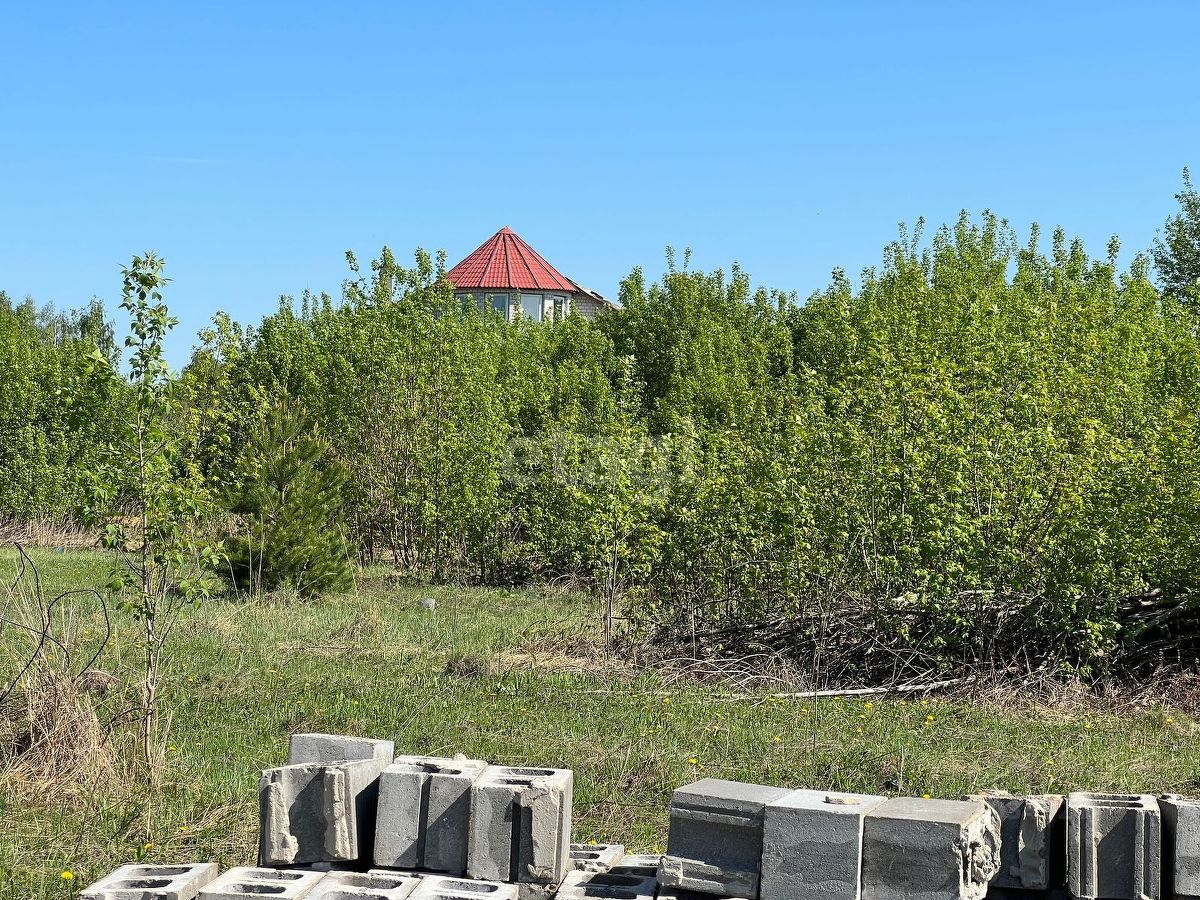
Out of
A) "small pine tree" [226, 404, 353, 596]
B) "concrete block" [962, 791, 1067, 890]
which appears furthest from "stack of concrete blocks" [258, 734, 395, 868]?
"small pine tree" [226, 404, 353, 596]

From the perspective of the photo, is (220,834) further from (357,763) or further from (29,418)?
(29,418)

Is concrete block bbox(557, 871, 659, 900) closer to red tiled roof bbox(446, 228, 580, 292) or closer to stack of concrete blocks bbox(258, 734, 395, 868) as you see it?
stack of concrete blocks bbox(258, 734, 395, 868)

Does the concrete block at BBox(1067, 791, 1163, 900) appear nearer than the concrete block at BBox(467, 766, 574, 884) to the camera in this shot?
Yes

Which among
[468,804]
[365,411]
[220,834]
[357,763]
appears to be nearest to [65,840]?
[220,834]

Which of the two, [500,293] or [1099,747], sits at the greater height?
[500,293]

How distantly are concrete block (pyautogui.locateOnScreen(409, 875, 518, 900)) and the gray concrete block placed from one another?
418 mm

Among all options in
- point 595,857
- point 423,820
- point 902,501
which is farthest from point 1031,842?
point 902,501

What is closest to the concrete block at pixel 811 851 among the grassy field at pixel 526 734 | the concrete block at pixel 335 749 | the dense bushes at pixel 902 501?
the concrete block at pixel 335 749

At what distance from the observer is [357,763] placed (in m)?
5.23

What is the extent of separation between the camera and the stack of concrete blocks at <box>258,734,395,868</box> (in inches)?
202

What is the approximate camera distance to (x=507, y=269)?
195 feet

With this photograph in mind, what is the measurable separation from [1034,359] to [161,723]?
9.44 m

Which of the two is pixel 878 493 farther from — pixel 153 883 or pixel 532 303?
pixel 532 303

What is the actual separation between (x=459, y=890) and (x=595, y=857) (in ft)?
2.62
